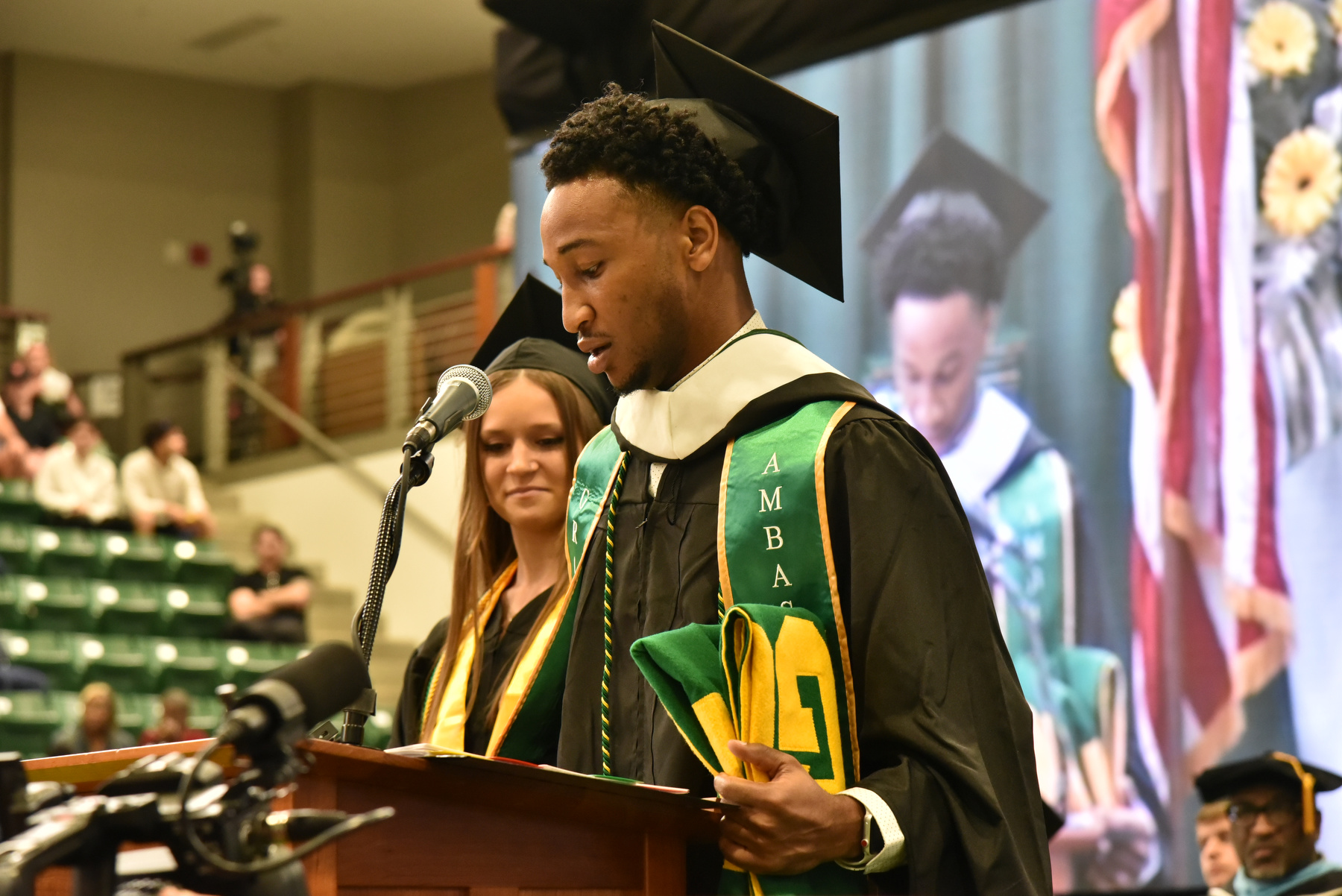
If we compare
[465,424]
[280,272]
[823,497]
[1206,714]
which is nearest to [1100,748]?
[1206,714]

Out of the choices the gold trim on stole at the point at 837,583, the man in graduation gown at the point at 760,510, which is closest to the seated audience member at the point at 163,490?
the man in graduation gown at the point at 760,510

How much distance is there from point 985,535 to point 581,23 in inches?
105

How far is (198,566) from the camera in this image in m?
10.7

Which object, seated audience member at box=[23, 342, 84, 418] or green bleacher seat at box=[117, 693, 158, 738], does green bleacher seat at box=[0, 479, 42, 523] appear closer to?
seated audience member at box=[23, 342, 84, 418]

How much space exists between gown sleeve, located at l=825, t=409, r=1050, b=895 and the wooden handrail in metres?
9.34

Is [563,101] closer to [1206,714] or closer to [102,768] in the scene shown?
[1206,714]

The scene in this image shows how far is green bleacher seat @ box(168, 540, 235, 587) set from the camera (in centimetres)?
1060

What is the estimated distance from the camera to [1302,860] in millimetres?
4184

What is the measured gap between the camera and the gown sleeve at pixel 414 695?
2.96 m

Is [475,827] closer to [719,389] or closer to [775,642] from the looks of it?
[775,642]

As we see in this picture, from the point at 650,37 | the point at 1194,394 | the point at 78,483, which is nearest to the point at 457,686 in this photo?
the point at 1194,394

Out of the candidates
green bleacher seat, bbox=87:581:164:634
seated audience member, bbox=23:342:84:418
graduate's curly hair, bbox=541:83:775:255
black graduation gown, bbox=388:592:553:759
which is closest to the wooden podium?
graduate's curly hair, bbox=541:83:775:255

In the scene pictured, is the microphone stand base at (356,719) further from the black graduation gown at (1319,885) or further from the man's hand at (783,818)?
the black graduation gown at (1319,885)

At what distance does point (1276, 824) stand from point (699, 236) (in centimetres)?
292
